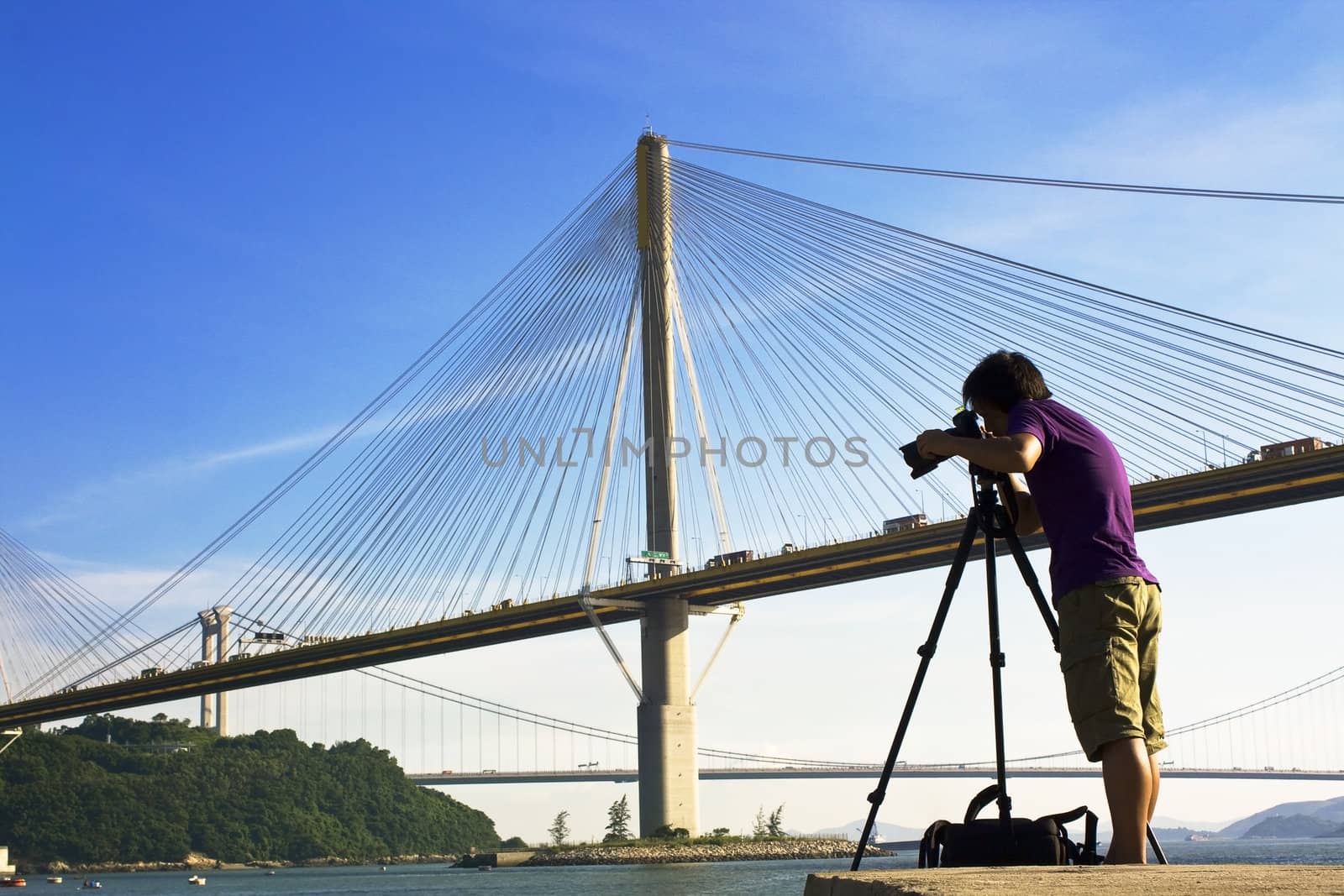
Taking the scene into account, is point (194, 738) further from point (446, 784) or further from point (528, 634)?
point (528, 634)

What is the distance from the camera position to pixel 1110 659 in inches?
127

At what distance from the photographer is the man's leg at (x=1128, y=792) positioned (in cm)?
318

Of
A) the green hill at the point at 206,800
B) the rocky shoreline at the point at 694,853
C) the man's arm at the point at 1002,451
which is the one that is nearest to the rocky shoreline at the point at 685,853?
the rocky shoreline at the point at 694,853

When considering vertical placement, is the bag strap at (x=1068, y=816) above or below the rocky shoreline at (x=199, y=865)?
above

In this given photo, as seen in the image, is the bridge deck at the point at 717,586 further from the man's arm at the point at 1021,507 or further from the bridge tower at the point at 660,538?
the man's arm at the point at 1021,507

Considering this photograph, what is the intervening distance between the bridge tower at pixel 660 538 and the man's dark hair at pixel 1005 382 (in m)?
34.0

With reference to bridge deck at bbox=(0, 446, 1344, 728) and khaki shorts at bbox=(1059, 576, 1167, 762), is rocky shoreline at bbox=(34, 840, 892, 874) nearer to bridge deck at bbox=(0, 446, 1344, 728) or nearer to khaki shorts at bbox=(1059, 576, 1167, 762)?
bridge deck at bbox=(0, 446, 1344, 728)

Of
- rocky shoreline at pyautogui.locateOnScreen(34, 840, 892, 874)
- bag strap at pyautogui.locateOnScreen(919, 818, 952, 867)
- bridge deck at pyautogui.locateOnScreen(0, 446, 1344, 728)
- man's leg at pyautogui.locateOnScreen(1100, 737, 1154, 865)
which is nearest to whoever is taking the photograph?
man's leg at pyautogui.locateOnScreen(1100, 737, 1154, 865)

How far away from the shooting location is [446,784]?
7950 cm

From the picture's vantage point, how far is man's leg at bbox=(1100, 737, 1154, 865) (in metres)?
3.18

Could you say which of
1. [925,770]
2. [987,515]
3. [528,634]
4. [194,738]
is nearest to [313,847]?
[194,738]

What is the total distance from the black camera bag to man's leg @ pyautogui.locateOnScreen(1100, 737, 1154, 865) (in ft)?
0.34

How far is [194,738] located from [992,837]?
310ft

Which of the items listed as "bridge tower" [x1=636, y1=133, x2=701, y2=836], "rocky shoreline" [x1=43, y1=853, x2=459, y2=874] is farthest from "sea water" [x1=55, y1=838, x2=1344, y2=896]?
"rocky shoreline" [x1=43, y1=853, x2=459, y2=874]
